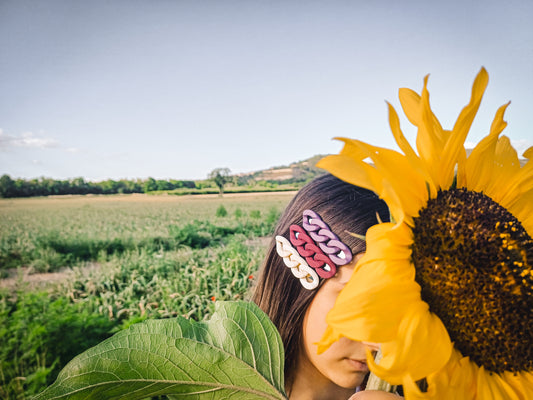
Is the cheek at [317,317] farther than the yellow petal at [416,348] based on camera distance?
Yes

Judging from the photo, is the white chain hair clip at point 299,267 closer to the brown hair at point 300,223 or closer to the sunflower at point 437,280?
the brown hair at point 300,223

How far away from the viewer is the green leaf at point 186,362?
31 centimetres

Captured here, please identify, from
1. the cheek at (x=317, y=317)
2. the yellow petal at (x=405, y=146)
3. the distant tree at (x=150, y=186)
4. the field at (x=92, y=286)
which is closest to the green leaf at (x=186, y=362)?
the yellow petal at (x=405, y=146)

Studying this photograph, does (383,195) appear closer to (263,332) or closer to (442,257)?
(442,257)

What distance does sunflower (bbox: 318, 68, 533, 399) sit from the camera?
0.28 m

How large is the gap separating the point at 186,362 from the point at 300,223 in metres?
0.79

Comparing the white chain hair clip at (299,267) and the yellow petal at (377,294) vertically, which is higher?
the yellow petal at (377,294)

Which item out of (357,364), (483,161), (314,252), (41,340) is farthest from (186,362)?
(41,340)

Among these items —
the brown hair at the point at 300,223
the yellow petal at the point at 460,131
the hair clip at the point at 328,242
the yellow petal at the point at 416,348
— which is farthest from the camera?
the brown hair at the point at 300,223

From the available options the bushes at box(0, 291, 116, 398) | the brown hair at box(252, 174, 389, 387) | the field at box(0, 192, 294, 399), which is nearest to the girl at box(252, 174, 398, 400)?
the brown hair at box(252, 174, 389, 387)

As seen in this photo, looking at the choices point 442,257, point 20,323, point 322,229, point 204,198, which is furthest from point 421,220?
point 204,198

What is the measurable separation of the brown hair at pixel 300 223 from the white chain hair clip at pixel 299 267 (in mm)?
69

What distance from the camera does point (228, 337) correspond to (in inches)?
14.2

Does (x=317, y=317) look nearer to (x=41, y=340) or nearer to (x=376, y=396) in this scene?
(x=376, y=396)
